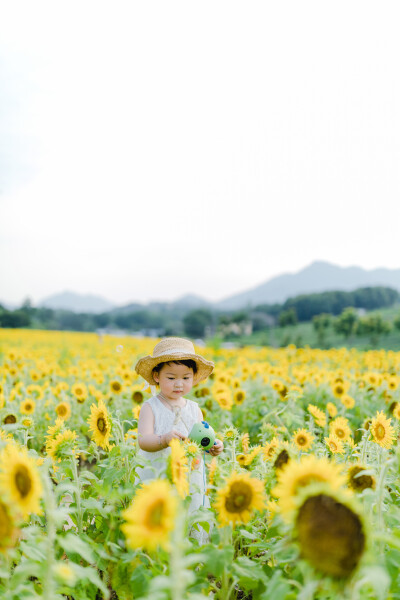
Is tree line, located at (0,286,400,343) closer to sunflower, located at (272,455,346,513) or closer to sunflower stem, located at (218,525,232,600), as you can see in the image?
sunflower stem, located at (218,525,232,600)

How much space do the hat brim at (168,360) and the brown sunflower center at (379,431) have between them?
1154mm

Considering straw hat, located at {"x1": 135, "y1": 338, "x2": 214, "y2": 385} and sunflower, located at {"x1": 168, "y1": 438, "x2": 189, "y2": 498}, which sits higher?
straw hat, located at {"x1": 135, "y1": 338, "x2": 214, "y2": 385}

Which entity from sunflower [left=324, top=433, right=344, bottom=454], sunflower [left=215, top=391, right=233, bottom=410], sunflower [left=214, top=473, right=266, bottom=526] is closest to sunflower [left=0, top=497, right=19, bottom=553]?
sunflower [left=214, top=473, right=266, bottom=526]

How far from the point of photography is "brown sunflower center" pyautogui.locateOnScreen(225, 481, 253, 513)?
186cm

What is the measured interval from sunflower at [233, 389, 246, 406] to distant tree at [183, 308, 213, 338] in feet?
187

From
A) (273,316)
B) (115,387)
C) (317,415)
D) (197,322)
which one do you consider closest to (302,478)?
(317,415)

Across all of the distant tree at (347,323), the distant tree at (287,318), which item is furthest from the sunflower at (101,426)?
the distant tree at (287,318)

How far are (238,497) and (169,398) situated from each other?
60.0 inches

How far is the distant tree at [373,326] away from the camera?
77.1ft

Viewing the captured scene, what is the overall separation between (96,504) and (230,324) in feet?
168

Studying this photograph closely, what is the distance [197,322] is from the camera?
67062mm

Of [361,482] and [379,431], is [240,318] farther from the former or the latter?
[361,482]

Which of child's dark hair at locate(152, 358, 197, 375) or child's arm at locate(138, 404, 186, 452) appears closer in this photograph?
child's arm at locate(138, 404, 186, 452)

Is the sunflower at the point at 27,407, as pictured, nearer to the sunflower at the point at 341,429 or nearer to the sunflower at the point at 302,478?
the sunflower at the point at 341,429
